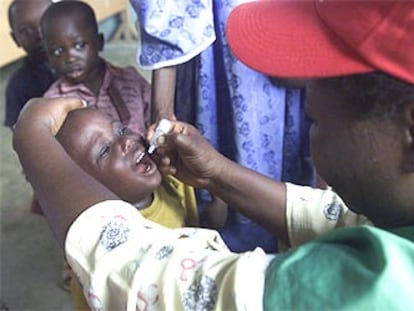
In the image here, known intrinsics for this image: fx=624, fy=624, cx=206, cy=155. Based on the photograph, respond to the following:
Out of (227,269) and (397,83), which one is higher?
(397,83)

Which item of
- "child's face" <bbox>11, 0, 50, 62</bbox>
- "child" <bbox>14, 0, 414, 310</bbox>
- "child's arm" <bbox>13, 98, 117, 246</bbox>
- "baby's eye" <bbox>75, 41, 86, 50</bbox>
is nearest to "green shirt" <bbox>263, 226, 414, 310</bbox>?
"child" <bbox>14, 0, 414, 310</bbox>

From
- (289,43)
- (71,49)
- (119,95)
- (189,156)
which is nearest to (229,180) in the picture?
(189,156)

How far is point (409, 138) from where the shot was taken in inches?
23.0

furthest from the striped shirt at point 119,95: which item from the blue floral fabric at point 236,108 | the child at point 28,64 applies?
the blue floral fabric at point 236,108

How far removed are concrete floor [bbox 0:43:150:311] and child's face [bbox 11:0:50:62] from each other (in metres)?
0.54

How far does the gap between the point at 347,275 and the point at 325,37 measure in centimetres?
24

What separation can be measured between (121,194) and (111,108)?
0.70 m

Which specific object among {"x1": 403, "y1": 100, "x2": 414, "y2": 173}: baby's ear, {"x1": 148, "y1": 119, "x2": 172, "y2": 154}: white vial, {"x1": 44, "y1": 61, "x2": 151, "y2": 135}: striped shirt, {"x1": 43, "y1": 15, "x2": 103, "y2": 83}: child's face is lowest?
{"x1": 44, "y1": 61, "x2": 151, "y2": 135}: striped shirt

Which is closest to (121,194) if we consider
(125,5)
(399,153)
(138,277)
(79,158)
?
(79,158)

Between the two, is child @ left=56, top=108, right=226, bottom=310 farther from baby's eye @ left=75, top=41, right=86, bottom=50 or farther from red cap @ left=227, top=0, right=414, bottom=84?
baby's eye @ left=75, top=41, right=86, bottom=50

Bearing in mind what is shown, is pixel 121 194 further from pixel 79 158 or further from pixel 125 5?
pixel 125 5

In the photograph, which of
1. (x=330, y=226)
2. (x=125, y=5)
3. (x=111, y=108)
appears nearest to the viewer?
(x=330, y=226)

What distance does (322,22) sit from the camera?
2.07ft

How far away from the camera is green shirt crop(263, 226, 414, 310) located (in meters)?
0.51
